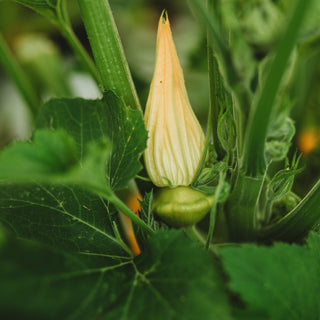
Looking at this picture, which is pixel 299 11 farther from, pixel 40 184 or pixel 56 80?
pixel 56 80

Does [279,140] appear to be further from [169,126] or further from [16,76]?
[16,76]

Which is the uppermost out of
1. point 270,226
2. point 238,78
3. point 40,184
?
point 238,78

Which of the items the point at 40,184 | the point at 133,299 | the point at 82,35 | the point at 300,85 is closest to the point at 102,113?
the point at 40,184

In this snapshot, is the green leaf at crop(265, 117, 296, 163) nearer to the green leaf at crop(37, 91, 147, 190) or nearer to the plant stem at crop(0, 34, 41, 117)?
the green leaf at crop(37, 91, 147, 190)

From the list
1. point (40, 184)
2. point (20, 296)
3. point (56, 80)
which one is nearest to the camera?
point (20, 296)

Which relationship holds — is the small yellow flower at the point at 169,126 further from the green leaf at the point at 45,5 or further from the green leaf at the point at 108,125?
the green leaf at the point at 45,5

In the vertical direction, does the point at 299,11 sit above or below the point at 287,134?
above

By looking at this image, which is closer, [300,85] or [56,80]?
[300,85]
